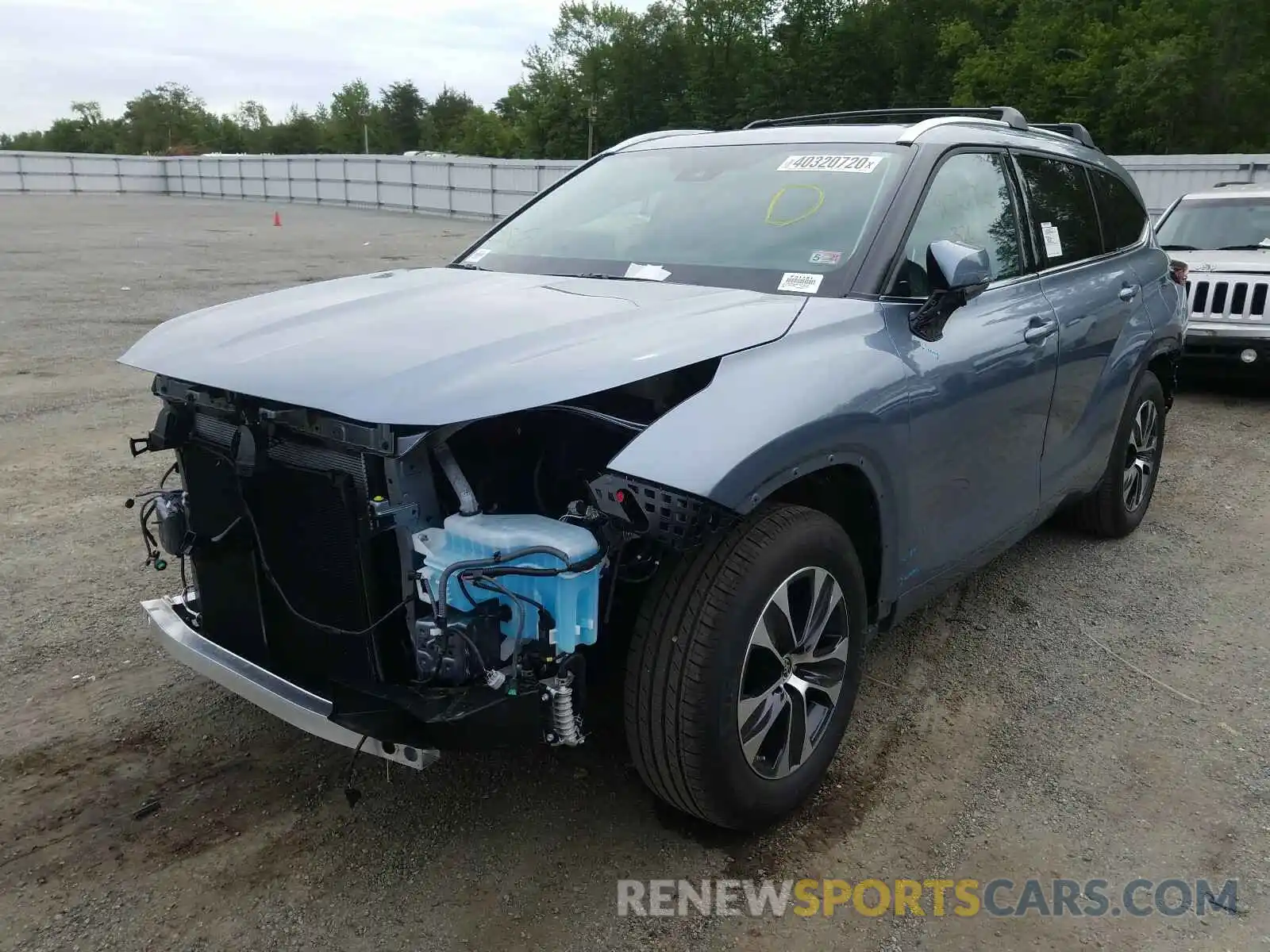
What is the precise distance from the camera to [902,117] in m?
4.25

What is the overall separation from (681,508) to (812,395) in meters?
0.57

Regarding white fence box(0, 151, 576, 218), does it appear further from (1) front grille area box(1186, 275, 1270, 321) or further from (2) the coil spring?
(2) the coil spring

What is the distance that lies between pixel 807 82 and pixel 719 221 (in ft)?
216

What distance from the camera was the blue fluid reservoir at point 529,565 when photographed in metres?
2.31

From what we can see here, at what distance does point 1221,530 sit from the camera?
5.39 m

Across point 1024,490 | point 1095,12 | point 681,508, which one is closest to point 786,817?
point 681,508

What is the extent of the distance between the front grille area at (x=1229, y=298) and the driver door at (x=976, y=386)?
5350 mm

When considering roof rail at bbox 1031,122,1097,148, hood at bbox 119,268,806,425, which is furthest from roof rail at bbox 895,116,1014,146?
roof rail at bbox 1031,122,1097,148

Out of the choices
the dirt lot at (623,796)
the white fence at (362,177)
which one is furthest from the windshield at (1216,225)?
the white fence at (362,177)

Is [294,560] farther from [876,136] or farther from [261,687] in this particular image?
[876,136]

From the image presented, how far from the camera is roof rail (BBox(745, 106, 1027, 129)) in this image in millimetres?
4055

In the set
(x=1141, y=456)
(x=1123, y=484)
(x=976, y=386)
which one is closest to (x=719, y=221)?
(x=976, y=386)

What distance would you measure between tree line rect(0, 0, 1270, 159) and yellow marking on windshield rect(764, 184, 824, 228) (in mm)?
41637

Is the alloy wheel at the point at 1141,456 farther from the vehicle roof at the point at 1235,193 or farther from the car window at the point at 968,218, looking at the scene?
the vehicle roof at the point at 1235,193
